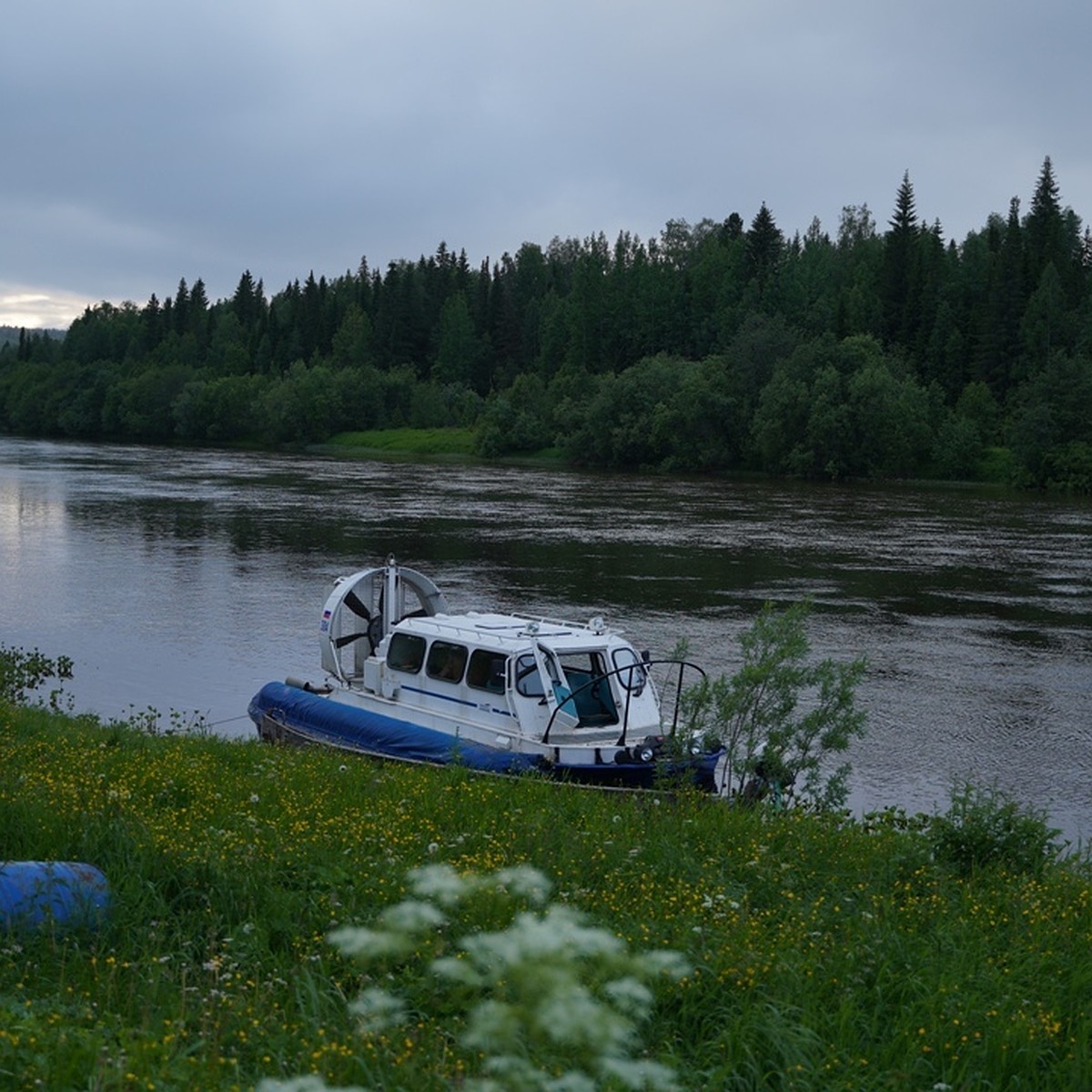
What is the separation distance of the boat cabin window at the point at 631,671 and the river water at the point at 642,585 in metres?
A: 3.85

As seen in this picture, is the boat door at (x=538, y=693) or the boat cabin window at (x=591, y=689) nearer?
the boat door at (x=538, y=693)

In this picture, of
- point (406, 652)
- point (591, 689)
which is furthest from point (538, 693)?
point (406, 652)

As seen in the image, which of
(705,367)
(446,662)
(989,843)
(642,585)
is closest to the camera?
(989,843)

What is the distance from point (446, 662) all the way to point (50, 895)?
1269cm

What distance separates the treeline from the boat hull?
76309 millimetres

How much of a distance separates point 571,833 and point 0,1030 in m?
6.03

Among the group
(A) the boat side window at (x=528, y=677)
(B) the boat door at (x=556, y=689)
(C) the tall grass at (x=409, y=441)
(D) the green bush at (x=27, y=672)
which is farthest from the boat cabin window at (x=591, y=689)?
(C) the tall grass at (x=409, y=441)

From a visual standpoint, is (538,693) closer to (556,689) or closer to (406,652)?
(556,689)

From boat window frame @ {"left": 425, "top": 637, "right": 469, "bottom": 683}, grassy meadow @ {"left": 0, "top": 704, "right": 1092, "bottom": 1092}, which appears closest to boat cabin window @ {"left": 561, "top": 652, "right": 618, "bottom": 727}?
boat window frame @ {"left": 425, "top": 637, "right": 469, "bottom": 683}

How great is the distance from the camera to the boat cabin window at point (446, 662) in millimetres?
20609

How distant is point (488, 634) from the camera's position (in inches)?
806

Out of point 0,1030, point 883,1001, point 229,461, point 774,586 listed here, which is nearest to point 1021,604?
point 774,586

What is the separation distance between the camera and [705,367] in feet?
360

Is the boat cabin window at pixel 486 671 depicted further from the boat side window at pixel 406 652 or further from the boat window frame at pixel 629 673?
the boat window frame at pixel 629 673
